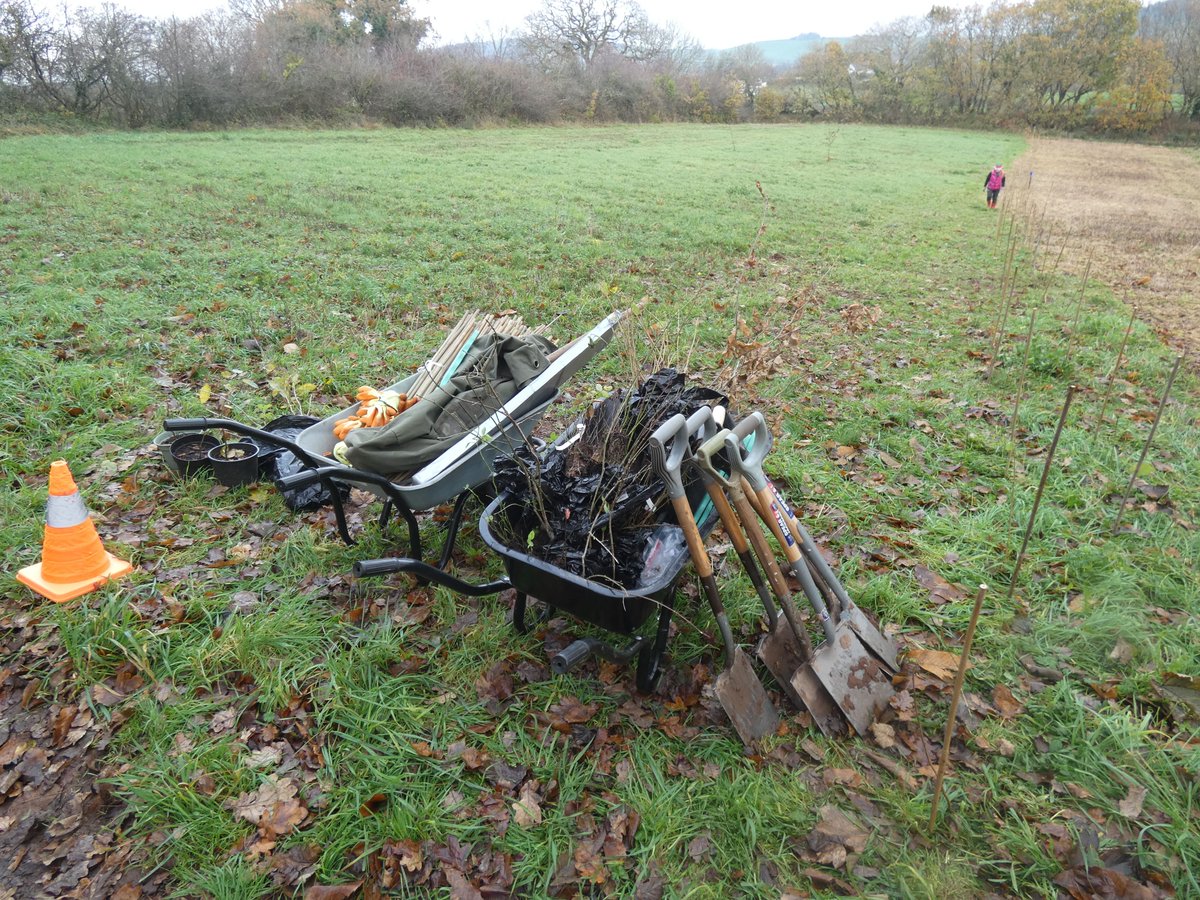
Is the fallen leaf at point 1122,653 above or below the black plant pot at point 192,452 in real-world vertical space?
below

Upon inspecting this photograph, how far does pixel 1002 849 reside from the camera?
231cm

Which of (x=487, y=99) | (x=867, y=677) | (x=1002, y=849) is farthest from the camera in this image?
(x=487, y=99)

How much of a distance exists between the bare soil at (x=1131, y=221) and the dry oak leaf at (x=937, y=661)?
225 inches

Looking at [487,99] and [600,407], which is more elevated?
[487,99]

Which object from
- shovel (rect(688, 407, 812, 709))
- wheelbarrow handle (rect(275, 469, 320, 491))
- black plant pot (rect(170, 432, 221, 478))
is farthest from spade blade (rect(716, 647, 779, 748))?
black plant pot (rect(170, 432, 221, 478))

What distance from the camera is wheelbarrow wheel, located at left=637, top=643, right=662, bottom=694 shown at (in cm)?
278

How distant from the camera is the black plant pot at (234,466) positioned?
413cm

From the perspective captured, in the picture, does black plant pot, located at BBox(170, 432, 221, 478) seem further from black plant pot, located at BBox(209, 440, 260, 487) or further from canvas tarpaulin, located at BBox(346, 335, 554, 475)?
canvas tarpaulin, located at BBox(346, 335, 554, 475)

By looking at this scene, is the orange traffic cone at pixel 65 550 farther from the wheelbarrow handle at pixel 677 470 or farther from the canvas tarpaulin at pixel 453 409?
the wheelbarrow handle at pixel 677 470

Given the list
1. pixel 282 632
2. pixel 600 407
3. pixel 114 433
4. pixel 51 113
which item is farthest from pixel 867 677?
pixel 51 113

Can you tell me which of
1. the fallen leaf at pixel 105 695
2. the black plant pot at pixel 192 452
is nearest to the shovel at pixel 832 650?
the fallen leaf at pixel 105 695

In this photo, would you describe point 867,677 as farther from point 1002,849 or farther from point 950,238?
point 950,238

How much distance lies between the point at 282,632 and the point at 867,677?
254 centimetres

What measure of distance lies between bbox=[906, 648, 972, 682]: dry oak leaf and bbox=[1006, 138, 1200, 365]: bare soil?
5721 millimetres
